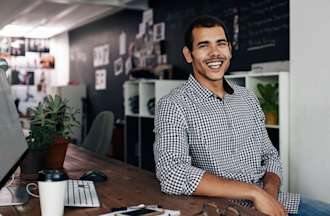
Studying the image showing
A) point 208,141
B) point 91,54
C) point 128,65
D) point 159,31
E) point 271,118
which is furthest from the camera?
point 91,54

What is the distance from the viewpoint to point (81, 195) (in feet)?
4.75

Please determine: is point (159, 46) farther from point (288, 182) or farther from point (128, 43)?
point (288, 182)

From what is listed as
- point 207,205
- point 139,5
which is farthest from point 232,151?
point 139,5

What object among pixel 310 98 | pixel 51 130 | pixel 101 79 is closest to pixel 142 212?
pixel 51 130

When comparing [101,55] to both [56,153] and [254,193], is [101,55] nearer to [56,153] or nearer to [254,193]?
[56,153]

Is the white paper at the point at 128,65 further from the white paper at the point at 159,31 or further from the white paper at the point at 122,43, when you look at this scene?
the white paper at the point at 159,31

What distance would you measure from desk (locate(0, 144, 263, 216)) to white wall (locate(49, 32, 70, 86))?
6.70 metres

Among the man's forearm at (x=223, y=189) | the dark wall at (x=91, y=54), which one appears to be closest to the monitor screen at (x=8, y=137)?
the man's forearm at (x=223, y=189)

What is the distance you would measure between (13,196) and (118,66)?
5118mm

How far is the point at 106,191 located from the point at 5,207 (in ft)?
1.19

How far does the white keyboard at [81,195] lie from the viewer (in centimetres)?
134

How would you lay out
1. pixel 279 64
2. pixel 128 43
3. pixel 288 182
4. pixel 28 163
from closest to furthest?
pixel 28 163 < pixel 288 182 < pixel 279 64 < pixel 128 43

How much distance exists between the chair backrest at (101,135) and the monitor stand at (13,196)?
1380 mm

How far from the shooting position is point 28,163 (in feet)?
6.29
